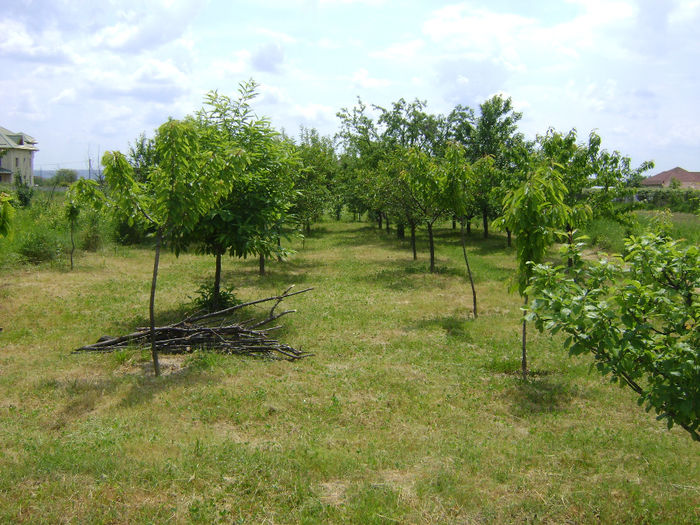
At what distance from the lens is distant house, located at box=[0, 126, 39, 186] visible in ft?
170

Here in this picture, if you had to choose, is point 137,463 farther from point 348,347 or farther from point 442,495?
point 348,347

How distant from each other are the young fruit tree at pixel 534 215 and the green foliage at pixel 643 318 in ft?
11.8

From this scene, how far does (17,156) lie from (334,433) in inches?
2438

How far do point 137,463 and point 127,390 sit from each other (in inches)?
96.7

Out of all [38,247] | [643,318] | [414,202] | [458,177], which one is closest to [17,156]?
[38,247]

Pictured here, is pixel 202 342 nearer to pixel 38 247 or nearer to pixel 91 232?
pixel 38 247

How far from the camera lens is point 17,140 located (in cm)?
5562

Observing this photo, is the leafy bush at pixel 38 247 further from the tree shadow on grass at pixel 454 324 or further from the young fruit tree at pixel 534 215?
the young fruit tree at pixel 534 215

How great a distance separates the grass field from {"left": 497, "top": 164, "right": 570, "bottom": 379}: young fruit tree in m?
1.85

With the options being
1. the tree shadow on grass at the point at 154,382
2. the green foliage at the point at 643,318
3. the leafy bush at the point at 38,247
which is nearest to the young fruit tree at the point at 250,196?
the tree shadow on grass at the point at 154,382

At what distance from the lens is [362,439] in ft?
20.6

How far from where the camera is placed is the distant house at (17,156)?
51875mm

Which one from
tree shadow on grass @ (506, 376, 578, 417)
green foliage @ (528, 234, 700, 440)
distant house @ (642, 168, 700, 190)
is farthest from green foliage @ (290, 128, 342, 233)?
distant house @ (642, 168, 700, 190)

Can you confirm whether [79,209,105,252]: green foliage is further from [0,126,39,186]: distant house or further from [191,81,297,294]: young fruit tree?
[0,126,39,186]: distant house
